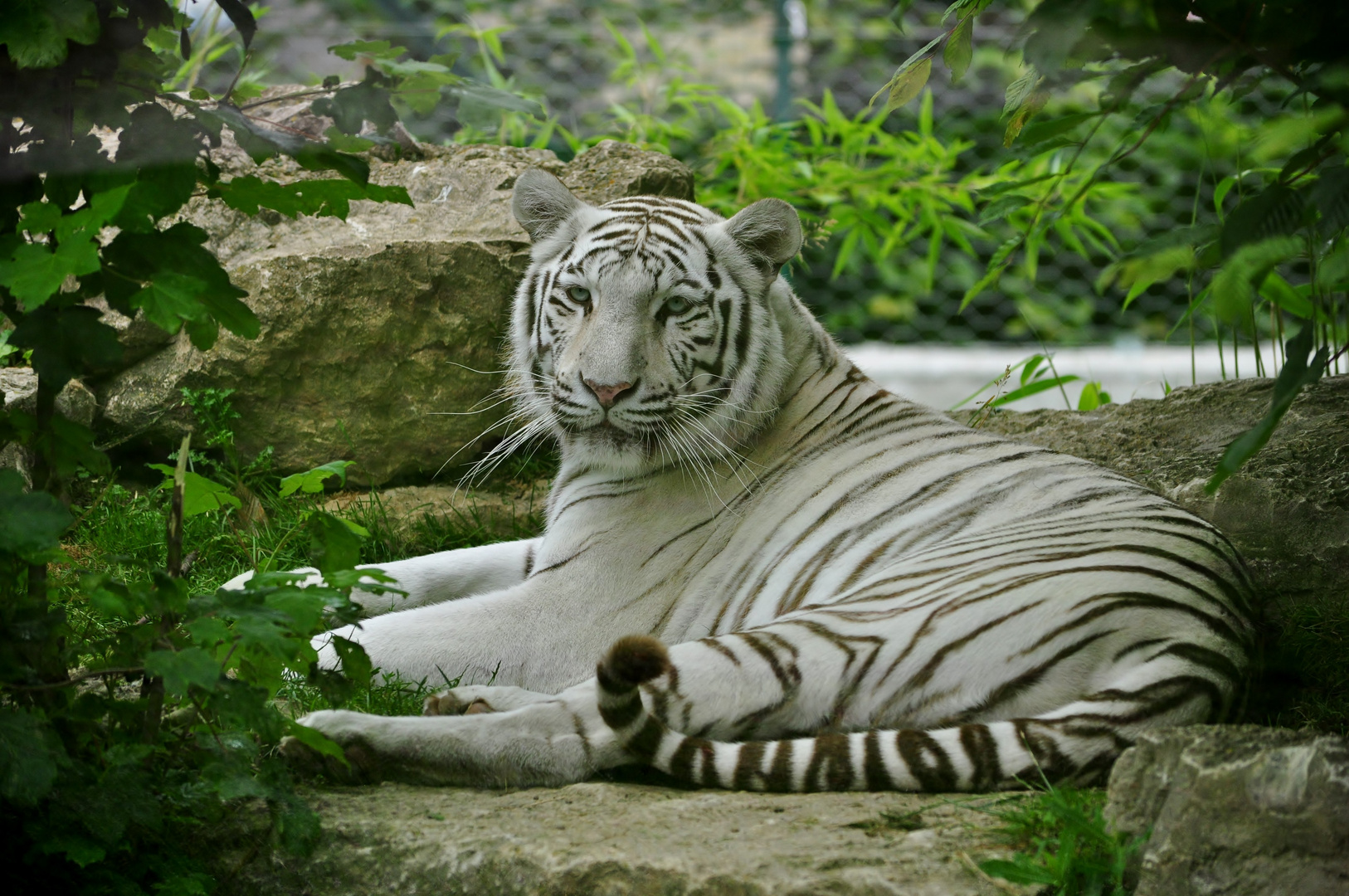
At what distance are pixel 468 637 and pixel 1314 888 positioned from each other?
1.43 metres

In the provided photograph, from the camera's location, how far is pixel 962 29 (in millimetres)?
1619

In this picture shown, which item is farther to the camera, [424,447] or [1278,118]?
[424,447]

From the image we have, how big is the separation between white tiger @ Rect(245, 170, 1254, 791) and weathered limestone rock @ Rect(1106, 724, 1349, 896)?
29 cm

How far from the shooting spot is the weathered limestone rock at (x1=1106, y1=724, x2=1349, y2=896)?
1.21 metres

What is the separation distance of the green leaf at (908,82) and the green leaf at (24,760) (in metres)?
1.27

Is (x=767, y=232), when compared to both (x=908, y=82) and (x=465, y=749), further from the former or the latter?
(x=465, y=749)

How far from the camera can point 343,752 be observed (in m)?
1.67

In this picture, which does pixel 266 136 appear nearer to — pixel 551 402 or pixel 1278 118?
pixel 551 402

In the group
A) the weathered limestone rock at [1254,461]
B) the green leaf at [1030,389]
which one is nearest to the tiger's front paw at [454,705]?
the weathered limestone rock at [1254,461]

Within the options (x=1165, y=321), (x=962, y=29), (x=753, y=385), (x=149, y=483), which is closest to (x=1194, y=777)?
(x=962, y=29)

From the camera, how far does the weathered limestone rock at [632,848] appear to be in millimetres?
1325

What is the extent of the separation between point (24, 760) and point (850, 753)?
Answer: 0.96 m

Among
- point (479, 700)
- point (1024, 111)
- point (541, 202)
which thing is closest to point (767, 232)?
point (541, 202)

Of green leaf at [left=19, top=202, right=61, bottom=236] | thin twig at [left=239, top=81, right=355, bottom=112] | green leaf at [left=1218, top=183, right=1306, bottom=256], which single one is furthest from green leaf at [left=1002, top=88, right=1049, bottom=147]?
green leaf at [left=19, top=202, right=61, bottom=236]
